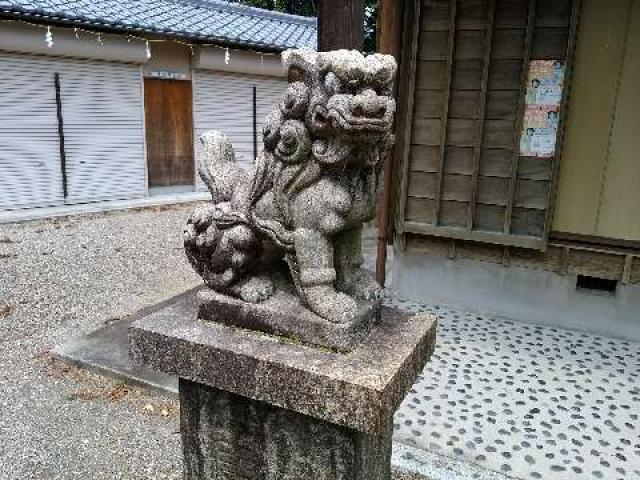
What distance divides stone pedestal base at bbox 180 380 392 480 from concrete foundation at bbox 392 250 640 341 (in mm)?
3471

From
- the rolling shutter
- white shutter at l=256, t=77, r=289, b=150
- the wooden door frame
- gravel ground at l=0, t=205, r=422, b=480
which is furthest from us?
white shutter at l=256, t=77, r=289, b=150

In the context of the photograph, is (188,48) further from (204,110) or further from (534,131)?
(534,131)

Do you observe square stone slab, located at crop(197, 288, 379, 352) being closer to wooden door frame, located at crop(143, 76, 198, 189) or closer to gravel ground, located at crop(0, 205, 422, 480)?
gravel ground, located at crop(0, 205, 422, 480)

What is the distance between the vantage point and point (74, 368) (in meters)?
4.72

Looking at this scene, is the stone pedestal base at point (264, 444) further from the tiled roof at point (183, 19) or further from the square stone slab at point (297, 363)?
the tiled roof at point (183, 19)

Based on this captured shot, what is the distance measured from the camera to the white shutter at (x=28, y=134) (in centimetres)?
1057

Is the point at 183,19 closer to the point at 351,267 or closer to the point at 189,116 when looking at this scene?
the point at 189,116

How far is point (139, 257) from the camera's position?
27.4 ft

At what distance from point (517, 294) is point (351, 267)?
3.83 metres

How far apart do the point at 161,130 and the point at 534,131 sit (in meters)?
10.4

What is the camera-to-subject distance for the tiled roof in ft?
34.5

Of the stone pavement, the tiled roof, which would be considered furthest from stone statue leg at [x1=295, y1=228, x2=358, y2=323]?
the tiled roof

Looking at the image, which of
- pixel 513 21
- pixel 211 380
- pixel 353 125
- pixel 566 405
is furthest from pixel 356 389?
pixel 513 21

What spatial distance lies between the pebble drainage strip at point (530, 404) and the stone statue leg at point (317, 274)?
182 cm
